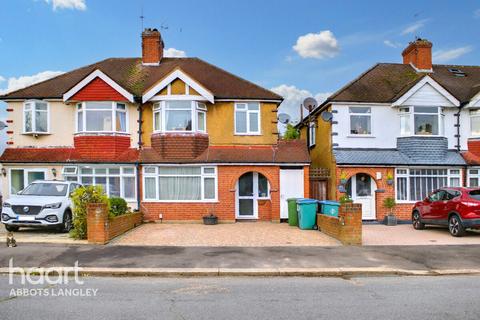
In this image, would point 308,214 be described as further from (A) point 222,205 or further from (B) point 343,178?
(A) point 222,205

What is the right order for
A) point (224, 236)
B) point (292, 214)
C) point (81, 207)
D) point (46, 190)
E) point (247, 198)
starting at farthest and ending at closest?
point (247, 198) < point (292, 214) < point (46, 190) < point (224, 236) < point (81, 207)

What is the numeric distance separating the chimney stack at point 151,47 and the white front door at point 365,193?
11.9 m

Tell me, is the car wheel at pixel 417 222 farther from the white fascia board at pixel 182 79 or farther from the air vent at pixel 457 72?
the air vent at pixel 457 72

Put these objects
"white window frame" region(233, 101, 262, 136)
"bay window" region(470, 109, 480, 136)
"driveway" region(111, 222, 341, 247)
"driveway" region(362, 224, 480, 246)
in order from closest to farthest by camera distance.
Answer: "driveway" region(111, 222, 341, 247) < "driveway" region(362, 224, 480, 246) < "white window frame" region(233, 101, 262, 136) < "bay window" region(470, 109, 480, 136)

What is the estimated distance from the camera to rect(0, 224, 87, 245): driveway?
11581mm

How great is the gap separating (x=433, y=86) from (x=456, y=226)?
7.84 m

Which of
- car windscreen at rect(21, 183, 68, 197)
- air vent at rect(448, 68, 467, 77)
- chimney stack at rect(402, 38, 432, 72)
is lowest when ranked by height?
car windscreen at rect(21, 183, 68, 197)

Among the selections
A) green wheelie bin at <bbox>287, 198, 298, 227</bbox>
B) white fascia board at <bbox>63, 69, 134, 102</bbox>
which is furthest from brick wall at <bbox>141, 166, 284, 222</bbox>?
white fascia board at <bbox>63, 69, 134, 102</bbox>

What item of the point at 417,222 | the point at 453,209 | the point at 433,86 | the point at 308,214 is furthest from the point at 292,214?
the point at 433,86

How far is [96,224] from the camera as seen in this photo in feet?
38.1

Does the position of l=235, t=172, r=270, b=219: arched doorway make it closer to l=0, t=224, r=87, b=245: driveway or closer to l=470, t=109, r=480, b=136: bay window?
l=0, t=224, r=87, b=245: driveway

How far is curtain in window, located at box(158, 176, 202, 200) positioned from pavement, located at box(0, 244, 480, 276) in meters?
6.65

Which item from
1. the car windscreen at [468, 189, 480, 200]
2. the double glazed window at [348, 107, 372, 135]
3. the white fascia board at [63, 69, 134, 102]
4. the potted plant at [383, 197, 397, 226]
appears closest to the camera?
the car windscreen at [468, 189, 480, 200]

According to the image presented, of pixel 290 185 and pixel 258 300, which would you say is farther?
pixel 290 185
